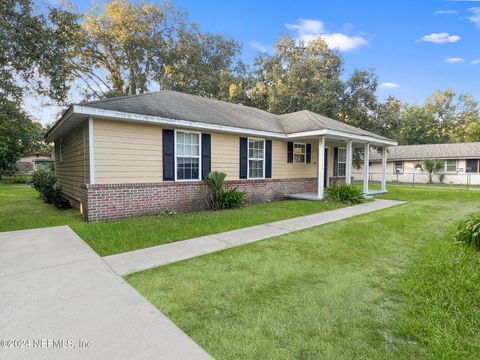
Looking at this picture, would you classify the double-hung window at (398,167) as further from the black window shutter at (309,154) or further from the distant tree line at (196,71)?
the black window shutter at (309,154)

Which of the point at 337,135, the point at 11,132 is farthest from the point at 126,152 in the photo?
the point at 11,132

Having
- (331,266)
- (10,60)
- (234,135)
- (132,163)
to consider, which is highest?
(10,60)

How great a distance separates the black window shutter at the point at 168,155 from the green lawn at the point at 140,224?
1.35m

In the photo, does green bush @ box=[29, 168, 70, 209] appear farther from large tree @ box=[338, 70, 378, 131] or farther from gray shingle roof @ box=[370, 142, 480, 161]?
gray shingle roof @ box=[370, 142, 480, 161]

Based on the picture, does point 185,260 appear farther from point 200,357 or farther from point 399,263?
point 399,263

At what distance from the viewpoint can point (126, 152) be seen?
7387 mm

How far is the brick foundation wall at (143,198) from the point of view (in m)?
6.86

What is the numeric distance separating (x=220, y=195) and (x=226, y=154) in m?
1.65

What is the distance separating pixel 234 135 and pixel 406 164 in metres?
24.4

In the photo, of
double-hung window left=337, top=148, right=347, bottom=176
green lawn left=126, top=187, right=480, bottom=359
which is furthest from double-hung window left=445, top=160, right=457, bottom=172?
green lawn left=126, top=187, right=480, bottom=359

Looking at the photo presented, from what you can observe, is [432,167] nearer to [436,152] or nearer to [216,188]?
[436,152]

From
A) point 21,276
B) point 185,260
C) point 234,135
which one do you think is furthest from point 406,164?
point 21,276

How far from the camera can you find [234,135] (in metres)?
9.88

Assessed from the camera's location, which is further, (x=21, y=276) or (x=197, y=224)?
(x=197, y=224)
